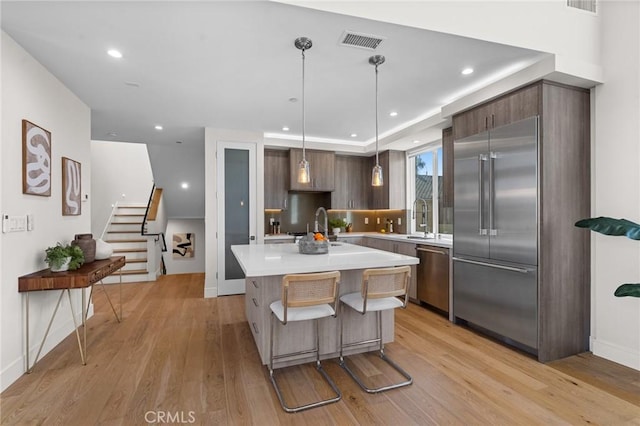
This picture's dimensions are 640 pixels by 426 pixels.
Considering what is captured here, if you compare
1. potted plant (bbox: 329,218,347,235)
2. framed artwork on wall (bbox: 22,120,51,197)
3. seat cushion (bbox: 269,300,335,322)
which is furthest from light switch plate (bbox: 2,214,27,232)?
potted plant (bbox: 329,218,347,235)

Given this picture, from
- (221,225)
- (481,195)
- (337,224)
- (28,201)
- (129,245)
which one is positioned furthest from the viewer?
(129,245)

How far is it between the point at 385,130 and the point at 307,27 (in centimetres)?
323

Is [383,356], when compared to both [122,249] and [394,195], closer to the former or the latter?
[394,195]

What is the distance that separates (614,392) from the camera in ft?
7.52

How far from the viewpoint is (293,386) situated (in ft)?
7.80

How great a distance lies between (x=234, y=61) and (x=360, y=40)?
1.15 m

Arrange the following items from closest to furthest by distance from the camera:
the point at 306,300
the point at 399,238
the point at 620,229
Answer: the point at 306,300, the point at 620,229, the point at 399,238

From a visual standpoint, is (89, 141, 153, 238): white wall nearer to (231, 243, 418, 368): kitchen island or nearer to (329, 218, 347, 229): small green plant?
(329, 218, 347, 229): small green plant

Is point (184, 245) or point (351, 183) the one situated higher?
point (351, 183)

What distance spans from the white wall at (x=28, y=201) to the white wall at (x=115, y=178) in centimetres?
510

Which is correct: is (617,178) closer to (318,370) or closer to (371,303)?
(371,303)

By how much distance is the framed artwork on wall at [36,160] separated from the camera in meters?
2.59

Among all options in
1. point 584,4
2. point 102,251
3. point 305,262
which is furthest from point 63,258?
point 584,4

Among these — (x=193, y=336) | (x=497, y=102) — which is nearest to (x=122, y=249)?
(x=193, y=336)
